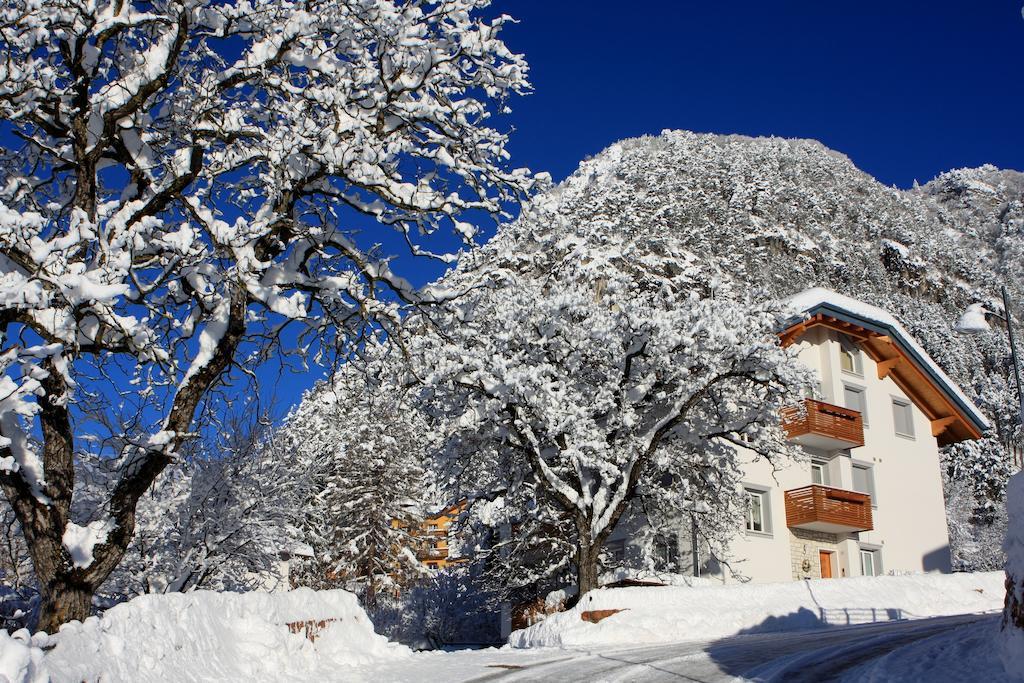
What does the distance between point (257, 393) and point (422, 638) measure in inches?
1280

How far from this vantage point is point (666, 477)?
29.2 meters

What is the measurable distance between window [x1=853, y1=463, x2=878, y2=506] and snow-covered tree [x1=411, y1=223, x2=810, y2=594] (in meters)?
10.6

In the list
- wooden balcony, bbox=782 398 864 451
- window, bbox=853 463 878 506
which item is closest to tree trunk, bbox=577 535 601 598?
wooden balcony, bbox=782 398 864 451

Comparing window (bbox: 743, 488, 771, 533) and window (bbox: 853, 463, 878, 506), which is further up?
window (bbox: 853, 463, 878, 506)

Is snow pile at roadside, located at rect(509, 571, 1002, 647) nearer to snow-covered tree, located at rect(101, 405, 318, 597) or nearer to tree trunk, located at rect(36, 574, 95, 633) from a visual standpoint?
snow-covered tree, located at rect(101, 405, 318, 597)

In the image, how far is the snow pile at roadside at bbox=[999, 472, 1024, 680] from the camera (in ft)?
30.9

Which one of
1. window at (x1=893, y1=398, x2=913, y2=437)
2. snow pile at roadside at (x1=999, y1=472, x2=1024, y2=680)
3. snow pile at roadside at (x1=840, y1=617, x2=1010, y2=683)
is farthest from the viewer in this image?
window at (x1=893, y1=398, x2=913, y2=437)

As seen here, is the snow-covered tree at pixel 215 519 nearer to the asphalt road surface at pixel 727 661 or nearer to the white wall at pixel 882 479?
the asphalt road surface at pixel 727 661

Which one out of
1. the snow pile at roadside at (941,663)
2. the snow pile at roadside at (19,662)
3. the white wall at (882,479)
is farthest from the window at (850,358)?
the snow pile at roadside at (19,662)

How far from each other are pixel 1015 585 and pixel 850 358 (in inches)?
1144

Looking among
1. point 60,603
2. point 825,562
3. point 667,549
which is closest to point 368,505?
point 667,549

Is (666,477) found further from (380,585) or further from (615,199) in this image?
(615,199)

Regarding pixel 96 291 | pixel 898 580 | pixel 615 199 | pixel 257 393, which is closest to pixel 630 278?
pixel 898 580

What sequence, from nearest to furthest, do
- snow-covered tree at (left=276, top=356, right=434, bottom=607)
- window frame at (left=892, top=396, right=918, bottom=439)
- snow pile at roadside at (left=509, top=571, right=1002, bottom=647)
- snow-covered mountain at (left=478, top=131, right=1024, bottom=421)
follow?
1. snow pile at roadside at (left=509, top=571, right=1002, bottom=647)
2. window frame at (left=892, top=396, right=918, bottom=439)
3. snow-covered tree at (left=276, top=356, right=434, bottom=607)
4. snow-covered mountain at (left=478, top=131, right=1024, bottom=421)
